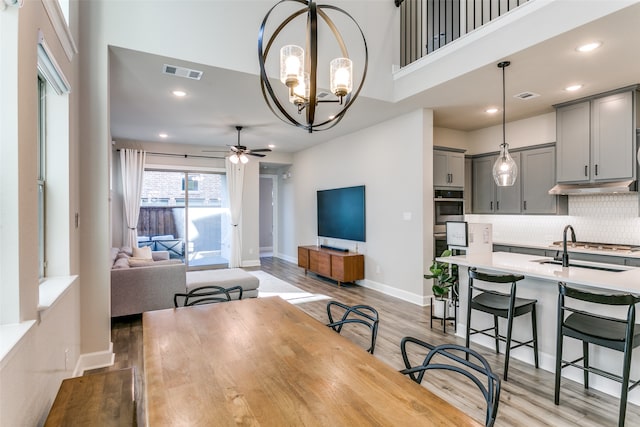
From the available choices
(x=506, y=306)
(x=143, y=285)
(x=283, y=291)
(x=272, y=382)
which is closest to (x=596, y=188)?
(x=506, y=306)

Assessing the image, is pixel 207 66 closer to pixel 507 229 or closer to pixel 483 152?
pixel 483 152

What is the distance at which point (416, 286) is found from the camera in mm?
5090

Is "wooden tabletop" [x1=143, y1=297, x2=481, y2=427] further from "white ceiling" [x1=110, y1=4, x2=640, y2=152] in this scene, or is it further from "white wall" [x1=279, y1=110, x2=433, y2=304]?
"white wall" [x1=279, y1=110, x2=433, y2=304]

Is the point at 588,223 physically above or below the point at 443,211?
below

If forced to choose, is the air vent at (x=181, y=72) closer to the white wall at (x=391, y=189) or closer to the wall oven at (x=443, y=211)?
the white wall at (x=391, y=189)

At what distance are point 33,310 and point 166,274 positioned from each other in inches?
108

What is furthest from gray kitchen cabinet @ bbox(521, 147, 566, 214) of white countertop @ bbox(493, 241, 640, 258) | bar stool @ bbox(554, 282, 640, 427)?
bar stool @ bbox(554, 282, 640, 427)

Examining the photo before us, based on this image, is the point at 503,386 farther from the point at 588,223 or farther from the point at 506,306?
the point at 588,223

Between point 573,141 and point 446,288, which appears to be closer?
point 446,288

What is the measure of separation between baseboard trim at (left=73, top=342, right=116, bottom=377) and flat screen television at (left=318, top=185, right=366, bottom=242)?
4171 mm

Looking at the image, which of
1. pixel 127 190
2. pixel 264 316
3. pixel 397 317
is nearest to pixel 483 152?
pixel 397 317

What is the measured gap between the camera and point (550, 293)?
299cm

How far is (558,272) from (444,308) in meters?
1.44

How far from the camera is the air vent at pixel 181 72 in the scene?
11.8 ft
